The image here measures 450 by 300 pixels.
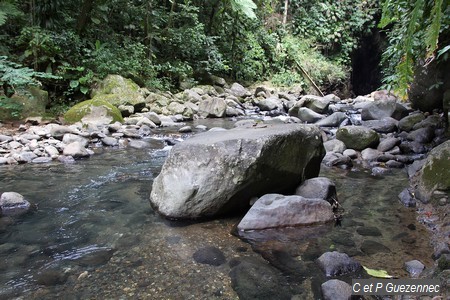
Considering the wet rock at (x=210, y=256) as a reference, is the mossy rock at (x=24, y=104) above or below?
above

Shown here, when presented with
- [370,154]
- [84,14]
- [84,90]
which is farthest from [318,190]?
[84,14]

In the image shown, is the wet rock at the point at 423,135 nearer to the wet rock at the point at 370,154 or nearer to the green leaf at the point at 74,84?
the wet rock at the point at 370,154

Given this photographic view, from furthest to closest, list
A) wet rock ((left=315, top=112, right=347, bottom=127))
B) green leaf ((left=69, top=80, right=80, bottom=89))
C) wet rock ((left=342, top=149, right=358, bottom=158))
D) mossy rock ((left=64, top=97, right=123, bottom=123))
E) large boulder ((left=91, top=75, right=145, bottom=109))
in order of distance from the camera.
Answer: large boulder ((left=91, top=75, right=145, bottom=109)) → green leaf ((left=69, top=80, right=80, bottom=89)) → wet rock ((left=315, top=112, right=347, bottom=127)) → mossy rock ((left=64, top=97, right=123, bottom=123)) → wet rock ((left=342, top=149, right=358, bottom=158))

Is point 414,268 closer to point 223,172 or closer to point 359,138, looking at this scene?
point 223,172

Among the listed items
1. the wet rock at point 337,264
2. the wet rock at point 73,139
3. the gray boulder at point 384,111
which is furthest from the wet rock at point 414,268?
the gray boulder at point 384,111

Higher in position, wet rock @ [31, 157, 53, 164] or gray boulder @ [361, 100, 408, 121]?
gray boulder @ [361, 100, 408, 121]

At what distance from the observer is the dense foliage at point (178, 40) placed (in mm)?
8914

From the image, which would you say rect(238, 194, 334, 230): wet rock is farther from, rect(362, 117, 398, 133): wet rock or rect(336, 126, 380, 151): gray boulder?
rect(362, 117, 398, 133): wet rock

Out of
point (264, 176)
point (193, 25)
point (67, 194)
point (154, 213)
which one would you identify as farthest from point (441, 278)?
point (193, 25)

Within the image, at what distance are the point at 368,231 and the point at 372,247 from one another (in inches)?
13.0

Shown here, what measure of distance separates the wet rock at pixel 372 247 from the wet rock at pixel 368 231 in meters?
0.16

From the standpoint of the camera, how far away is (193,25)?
13555mm

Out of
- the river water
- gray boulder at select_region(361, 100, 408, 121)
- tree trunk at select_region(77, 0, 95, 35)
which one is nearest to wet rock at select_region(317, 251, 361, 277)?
the river water

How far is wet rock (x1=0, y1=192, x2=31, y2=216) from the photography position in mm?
3480
